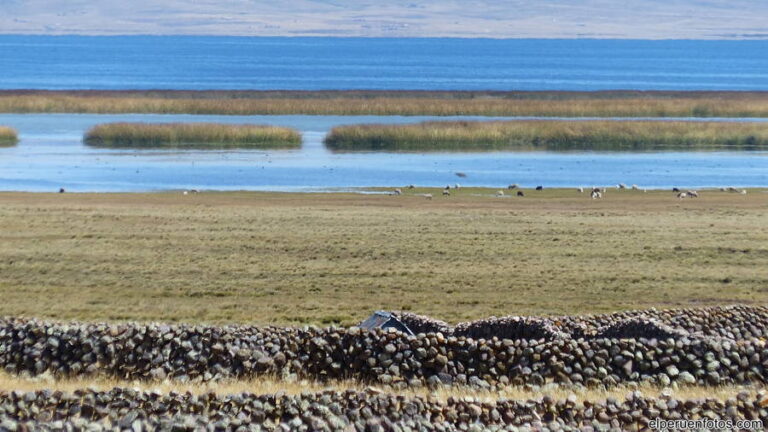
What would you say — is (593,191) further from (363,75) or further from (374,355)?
(363,75)

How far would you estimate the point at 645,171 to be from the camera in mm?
55469

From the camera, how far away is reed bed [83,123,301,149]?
65250 millimetres

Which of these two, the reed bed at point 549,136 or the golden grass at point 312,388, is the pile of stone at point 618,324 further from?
the reed bed at point 549,136

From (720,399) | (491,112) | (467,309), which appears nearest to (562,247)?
(467,309)

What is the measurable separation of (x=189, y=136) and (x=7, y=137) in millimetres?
9797

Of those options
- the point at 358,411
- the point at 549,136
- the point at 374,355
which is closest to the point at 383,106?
the point at 549,136

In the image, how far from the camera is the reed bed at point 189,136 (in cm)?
6525

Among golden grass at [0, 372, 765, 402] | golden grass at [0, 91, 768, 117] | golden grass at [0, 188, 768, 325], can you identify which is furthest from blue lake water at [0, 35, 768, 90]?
golden grass at [0, 372, 765, 402]

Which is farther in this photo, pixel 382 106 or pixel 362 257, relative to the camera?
pixel 382 106

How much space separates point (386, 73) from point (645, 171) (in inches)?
4235

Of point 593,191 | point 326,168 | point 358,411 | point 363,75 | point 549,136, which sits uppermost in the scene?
point 363,75

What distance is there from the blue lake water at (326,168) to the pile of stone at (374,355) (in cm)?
3032

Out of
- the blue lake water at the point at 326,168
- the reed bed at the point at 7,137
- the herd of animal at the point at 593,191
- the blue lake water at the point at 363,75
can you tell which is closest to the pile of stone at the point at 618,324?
the herd of animal at the point at 593,191

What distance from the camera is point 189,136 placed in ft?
218
